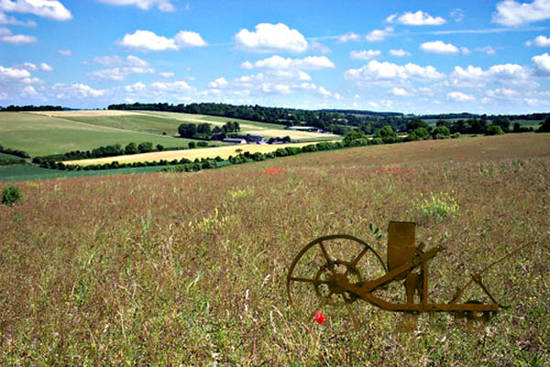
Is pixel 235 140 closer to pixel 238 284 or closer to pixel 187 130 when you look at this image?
pixel 187 130

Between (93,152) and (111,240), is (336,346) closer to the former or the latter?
(111,240)

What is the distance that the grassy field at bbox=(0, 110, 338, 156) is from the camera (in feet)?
211

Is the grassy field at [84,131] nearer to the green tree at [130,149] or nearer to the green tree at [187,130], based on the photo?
the green tree at [187,130]

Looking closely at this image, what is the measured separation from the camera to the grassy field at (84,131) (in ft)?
211

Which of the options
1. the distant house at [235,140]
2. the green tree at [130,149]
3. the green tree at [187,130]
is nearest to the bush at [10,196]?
the green tree at [130,149]

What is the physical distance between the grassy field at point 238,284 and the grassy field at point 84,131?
213 ft

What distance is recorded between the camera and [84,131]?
7706cm

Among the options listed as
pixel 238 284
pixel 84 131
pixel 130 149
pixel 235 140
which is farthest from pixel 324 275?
pixel 84 131

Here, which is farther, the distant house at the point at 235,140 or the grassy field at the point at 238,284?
the distant house at the point at 235,140

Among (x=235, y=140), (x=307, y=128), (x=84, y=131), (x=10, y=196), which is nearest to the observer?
(x=10, y=196)

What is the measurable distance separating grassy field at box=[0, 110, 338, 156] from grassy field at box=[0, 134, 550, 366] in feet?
213

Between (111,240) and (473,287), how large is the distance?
4.04m

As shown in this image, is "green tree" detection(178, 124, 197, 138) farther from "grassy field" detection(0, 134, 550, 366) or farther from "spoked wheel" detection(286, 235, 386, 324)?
"spoked wheel" detection(286, 235, 386, 324)

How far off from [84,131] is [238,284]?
85.2 meters
